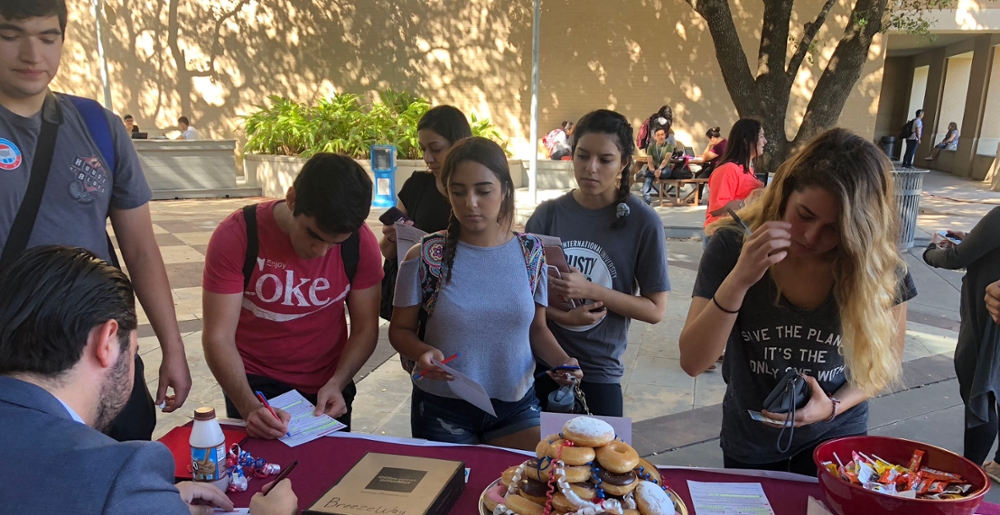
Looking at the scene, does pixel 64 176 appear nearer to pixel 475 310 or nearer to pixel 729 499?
pixel 475 310

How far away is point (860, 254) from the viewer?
1607 mm

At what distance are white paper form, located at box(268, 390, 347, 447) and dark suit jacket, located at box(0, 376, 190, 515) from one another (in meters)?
0.81

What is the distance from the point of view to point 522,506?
4.26 feet

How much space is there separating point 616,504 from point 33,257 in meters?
1.20

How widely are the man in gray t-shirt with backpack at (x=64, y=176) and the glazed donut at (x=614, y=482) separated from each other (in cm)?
153

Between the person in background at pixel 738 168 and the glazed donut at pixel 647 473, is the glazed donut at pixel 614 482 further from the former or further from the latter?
the person in background at pixel 738 168

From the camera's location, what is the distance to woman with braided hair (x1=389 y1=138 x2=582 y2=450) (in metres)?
2.06

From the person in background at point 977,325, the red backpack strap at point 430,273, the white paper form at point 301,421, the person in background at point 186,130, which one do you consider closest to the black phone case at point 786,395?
the red backpack strap at point 430,273

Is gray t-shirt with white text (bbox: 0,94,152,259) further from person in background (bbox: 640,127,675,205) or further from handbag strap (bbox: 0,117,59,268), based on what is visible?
person in background (bbox: 640,127,675,205)

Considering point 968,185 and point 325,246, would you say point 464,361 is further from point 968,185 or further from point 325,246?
point 968,185

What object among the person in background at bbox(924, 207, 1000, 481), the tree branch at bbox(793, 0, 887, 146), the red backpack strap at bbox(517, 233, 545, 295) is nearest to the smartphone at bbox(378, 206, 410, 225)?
the red backpack strap at bbox(517, 233, 545, 295)

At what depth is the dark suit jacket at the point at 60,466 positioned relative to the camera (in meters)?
0.99

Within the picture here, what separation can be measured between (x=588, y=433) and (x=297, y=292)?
1219 millimetres

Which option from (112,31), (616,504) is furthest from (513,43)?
(616,504)
